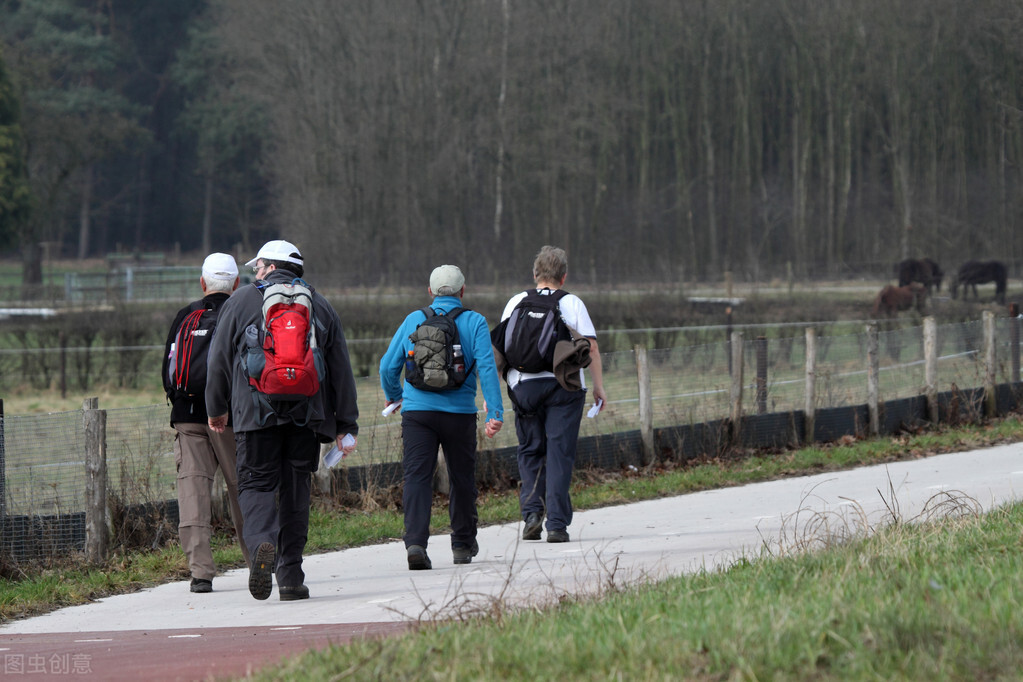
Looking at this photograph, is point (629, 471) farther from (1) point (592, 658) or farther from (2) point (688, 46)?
(2) point (688, 46)

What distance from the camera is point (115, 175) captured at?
85.8 meters

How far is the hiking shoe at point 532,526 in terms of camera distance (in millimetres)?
8969

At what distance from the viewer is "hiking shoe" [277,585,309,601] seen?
712 centimetres

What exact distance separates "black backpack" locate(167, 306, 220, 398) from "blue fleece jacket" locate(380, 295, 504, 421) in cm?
114

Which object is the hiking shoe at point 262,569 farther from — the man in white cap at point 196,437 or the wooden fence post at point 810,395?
the wooden fence post at point 810,395

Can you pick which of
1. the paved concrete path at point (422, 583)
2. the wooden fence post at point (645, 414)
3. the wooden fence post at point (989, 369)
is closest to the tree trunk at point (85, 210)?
the wooden fence post at point (989, 369)

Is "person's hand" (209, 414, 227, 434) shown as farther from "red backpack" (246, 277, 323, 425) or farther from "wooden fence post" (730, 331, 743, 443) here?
"wooden fence post" (730, 331, 743, 443)

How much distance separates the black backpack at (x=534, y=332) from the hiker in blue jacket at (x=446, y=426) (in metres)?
0.67

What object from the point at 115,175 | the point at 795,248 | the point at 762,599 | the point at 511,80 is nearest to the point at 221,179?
the point at 115,175

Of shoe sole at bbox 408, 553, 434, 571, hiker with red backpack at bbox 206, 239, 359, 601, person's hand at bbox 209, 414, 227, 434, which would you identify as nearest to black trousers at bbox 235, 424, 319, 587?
hiker with red backpack at bbox 206, 239, 359, 601

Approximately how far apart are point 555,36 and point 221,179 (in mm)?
34357

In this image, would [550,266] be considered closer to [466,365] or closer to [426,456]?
[466,365]

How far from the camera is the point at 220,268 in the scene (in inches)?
304

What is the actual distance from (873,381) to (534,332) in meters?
7.60
